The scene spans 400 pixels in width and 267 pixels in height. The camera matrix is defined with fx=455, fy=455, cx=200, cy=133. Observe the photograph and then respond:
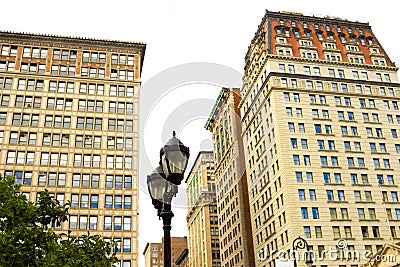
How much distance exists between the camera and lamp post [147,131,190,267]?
8.97m

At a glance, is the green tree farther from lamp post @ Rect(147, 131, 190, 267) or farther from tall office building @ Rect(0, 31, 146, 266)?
tall office building @ Rect(0, 31, 146, 266)

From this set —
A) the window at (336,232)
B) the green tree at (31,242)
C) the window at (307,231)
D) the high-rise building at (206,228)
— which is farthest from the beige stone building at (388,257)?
the high-rise building at (206,228)

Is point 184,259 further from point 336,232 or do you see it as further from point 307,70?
point 336,232

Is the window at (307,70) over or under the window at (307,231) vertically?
over

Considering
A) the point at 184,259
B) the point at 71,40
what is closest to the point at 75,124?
the point at 71,40

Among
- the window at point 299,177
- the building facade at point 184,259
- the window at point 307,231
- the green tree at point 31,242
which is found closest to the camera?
the green tree at point 31,242

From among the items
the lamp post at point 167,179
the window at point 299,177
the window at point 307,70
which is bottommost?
the lamp post at point 167,179

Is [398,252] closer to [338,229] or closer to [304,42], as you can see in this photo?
→ [338,229]

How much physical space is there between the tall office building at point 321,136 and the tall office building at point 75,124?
23.7 metres

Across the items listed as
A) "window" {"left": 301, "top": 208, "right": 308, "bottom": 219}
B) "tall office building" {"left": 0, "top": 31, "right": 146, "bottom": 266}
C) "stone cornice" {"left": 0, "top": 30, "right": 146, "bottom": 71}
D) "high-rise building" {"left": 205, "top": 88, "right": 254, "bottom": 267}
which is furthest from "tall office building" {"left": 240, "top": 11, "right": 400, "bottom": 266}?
"tall office building" {"left": 0, "top": 31, "right": 146, "bottom": 266}

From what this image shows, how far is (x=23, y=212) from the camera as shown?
84.0 feet

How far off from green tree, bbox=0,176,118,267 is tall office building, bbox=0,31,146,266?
44982 millimetres

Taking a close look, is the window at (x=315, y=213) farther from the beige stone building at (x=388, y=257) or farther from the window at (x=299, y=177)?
the beige stone building at (x=388, y=257)

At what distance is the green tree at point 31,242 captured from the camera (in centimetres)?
2345
